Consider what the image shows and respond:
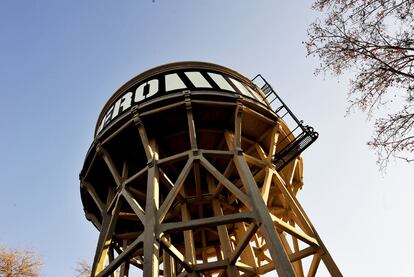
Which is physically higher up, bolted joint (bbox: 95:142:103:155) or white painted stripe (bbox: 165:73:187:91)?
white painted stripe (bbox: 165:73:187:91)

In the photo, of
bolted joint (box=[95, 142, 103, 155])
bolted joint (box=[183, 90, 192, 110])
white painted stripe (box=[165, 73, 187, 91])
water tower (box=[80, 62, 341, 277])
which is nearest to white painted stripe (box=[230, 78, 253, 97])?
water tower (box=[80, 62, 341, 277])

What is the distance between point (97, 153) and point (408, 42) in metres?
7.63

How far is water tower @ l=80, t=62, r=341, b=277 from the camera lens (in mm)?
7270

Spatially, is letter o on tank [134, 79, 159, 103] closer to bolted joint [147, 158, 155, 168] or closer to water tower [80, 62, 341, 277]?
water tower [80, 62, 341, 277]

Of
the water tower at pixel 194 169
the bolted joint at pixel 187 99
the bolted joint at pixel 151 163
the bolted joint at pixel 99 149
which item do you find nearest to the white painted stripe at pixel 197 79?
the water tower at pixel 194 169

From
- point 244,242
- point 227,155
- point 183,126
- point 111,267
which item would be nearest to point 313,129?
point 227,155

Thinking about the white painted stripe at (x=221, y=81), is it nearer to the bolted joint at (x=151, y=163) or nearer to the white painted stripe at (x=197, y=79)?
the white painted stripe at (x=197, y=79)

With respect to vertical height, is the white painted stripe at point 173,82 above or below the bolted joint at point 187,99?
above

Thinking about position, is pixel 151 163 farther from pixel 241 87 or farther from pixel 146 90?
pixel 241 87

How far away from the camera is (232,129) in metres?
9.29

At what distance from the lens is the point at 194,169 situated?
26.5ft

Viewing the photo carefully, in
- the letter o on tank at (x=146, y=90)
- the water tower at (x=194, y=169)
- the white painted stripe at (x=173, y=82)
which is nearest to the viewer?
the water tower at (x=194, y=169)

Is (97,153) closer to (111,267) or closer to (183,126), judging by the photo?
(183,126)

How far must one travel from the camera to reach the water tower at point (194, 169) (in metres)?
7.27
